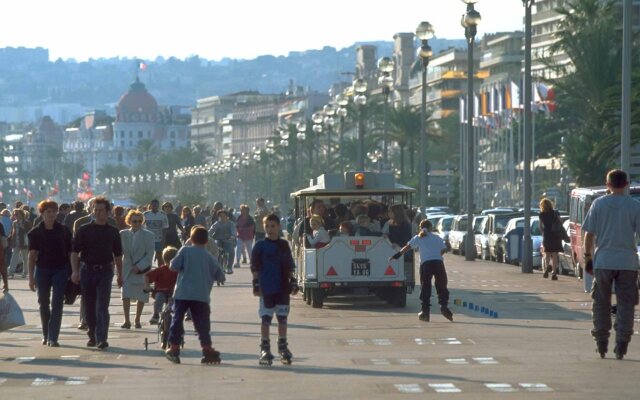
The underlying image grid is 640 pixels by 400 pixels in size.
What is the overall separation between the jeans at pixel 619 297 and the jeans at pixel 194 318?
3.68 m

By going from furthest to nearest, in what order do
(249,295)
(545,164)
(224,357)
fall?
(545,164) < (249,295) < (224,357)

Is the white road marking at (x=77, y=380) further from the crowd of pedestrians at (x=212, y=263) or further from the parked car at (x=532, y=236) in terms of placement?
the parked car at (x=532, y=236)

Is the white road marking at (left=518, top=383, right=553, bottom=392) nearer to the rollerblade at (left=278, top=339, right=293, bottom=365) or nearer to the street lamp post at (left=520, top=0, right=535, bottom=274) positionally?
the rollerblade at (left=278, top=339, right=293, bottom=365)

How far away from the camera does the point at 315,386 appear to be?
16.7 metres

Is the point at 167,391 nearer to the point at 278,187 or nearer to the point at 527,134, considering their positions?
the point at 527,134

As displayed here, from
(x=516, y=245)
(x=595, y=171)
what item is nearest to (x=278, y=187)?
(x=595, y=171)

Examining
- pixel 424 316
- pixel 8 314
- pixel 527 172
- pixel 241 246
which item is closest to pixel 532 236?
pixel 527 172

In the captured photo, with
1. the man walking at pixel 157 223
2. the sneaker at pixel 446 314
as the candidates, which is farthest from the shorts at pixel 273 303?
the man walking at pixel 157 223

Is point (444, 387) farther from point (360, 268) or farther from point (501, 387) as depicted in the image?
point (360, 268)

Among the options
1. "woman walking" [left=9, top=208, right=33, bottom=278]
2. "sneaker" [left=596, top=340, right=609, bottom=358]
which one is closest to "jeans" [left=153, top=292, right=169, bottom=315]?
"sneaker" [left=596, top=340, right=609, bottom=358]

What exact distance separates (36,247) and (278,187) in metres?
142

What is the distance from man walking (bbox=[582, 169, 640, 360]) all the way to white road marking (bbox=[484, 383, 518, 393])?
2375 mm

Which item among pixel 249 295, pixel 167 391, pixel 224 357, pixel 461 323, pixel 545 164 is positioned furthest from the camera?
pixel 545 164

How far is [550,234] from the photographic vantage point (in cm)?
3938
